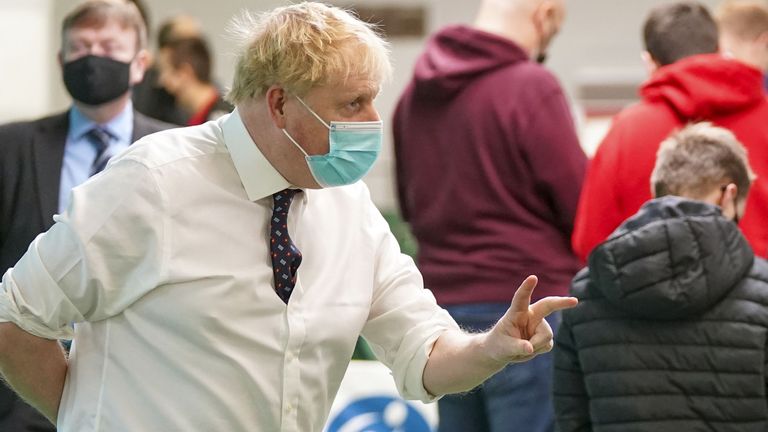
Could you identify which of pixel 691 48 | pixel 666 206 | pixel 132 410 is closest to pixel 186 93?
pixel 691 48

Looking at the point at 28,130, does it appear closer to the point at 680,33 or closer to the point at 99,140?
the point at 99,140

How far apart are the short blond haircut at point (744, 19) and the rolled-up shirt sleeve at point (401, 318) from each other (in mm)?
2204

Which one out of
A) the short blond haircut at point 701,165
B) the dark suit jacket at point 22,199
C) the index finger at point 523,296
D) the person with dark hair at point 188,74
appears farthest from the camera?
the person with dark hair at point 188,74

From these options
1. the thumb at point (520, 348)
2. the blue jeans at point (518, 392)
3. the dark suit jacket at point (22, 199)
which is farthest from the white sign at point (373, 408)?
the thumb at point (520, 348)

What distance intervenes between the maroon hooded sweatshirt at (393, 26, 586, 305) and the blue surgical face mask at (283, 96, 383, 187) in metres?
1.55

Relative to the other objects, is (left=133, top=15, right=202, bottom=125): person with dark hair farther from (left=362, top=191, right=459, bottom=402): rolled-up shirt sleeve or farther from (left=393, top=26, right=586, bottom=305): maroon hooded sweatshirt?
(left=362, top=191, right=459, bottom=402): rolled-up shirt sleeve

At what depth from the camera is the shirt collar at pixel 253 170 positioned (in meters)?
2.43

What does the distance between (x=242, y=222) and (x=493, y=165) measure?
169cm

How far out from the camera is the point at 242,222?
7.98 feet

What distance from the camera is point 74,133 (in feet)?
11.7

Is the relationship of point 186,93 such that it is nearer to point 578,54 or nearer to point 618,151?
point 618,151

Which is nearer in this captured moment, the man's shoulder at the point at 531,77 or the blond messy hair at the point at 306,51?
the blond messy hair at the point at 306,51

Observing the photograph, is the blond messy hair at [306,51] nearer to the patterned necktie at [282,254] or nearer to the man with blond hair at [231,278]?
the man with blond hair at [231,278]

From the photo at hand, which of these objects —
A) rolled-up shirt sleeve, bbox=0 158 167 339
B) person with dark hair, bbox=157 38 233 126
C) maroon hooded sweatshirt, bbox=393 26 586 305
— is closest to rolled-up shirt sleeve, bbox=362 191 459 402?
rolled-up shirt sleeve, bbox=0 158 167 339
